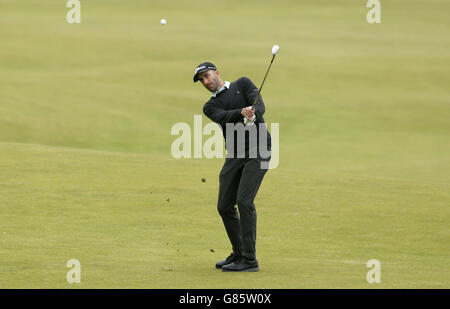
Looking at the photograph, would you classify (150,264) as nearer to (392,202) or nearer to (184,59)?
(392,202)

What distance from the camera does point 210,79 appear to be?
10094mm

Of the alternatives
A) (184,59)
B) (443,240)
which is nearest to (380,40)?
(184,59)

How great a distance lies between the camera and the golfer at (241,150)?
32.8 ft

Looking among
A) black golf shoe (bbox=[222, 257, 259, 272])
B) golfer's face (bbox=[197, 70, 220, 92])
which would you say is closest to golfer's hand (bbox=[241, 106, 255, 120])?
golfer's face (bbox=[197, 70, 220, 92])

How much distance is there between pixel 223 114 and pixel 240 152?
492 millimetres

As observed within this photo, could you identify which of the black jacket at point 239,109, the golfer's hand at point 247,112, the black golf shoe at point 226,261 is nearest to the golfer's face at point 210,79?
the black jacket at point 239,109

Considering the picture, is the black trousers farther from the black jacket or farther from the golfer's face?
the golfer's face

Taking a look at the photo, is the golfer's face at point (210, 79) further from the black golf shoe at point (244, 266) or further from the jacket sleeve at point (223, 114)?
the black golf shoe at point (244, 266)

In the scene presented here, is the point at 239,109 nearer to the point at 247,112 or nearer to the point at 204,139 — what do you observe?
the point at 247,112

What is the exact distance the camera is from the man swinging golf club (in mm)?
10000

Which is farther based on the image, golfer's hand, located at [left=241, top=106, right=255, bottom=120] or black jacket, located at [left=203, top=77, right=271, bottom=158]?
black jacket, located at [left=203, top=77, right=271, bottom=158]

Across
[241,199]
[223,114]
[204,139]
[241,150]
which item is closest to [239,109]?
[223,114]

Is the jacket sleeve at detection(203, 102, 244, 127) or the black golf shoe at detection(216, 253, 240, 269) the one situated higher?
the jacket sleeve at detection(203, 102, 244, 127)
